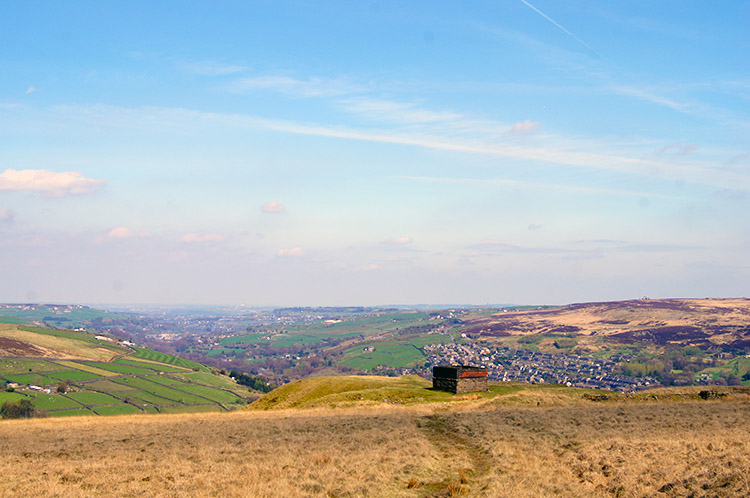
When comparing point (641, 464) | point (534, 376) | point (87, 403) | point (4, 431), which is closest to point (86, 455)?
point (4, 431)

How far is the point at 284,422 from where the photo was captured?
129ft

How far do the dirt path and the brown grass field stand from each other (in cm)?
8

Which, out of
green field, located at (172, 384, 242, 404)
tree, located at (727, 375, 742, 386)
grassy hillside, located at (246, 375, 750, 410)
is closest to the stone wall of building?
grassy hillside, located at (246, 375, 750, 410)

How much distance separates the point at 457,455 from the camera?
2794cm

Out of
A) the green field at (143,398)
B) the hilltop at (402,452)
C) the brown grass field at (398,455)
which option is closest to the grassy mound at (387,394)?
the hilltop at (402,452)

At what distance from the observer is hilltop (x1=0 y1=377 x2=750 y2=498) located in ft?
67.4

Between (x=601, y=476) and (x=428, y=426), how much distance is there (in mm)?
16632

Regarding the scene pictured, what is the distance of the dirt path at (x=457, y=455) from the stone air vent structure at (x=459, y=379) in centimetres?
1303

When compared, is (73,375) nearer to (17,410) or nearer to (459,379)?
(17,410)

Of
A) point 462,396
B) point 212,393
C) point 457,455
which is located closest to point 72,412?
point 212,393

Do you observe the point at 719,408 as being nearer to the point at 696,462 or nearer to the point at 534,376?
the point at 696,462

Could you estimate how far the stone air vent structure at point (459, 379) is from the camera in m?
54.5

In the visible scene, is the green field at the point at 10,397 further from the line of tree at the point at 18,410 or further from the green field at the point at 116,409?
the green field at the point at 116,409

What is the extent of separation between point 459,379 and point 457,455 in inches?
1068
